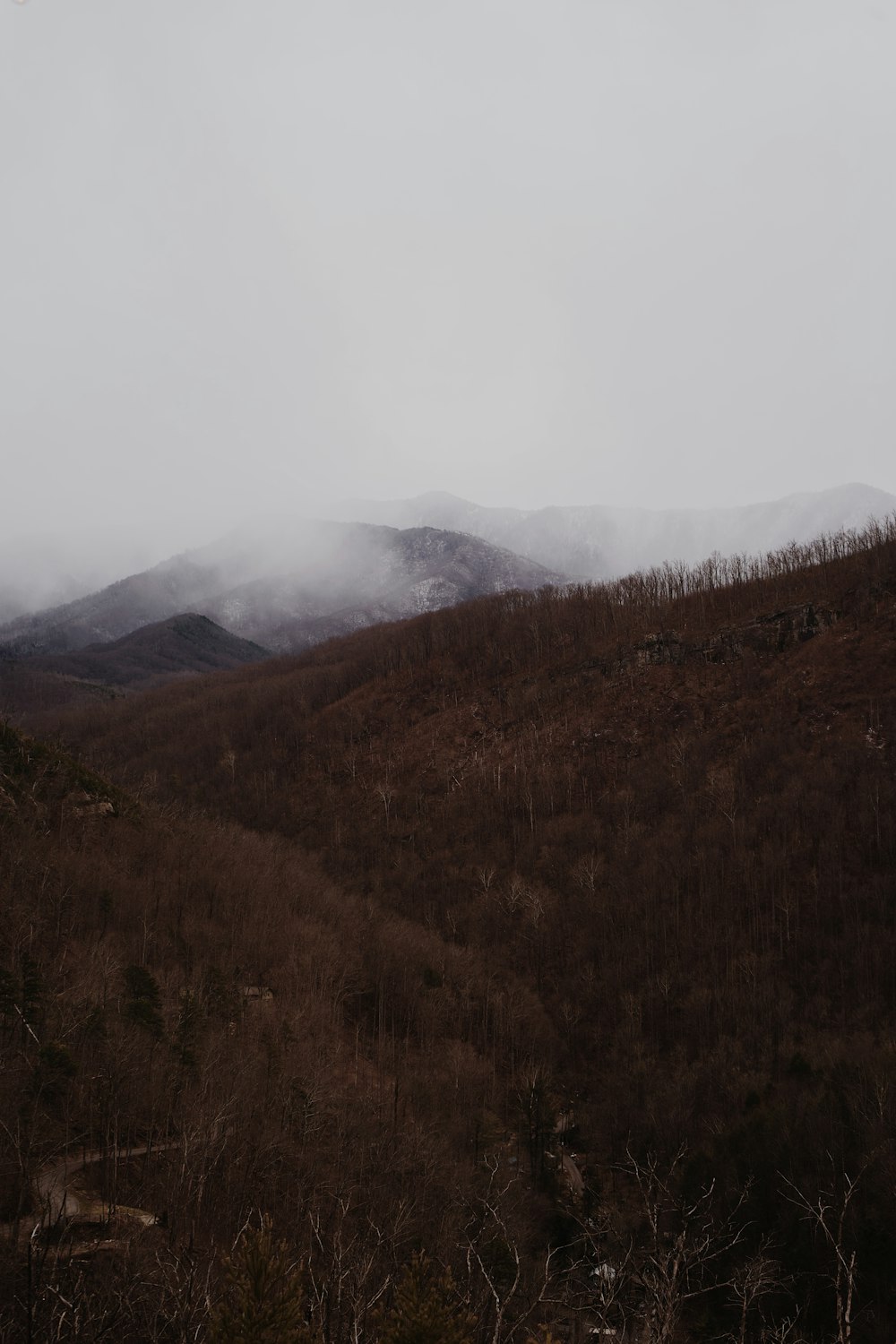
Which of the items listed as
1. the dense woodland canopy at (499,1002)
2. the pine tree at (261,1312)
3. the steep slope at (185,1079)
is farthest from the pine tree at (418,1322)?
the pine tree at (261,1312)

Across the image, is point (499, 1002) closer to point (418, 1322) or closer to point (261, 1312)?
point (418, 1322)

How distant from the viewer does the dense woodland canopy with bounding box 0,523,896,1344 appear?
45.6 feet

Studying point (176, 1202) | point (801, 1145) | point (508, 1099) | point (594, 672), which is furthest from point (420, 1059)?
point (594, 672)

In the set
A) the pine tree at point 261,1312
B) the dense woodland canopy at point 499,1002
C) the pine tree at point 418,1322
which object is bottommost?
the dense woodland canopy at point 499,1002

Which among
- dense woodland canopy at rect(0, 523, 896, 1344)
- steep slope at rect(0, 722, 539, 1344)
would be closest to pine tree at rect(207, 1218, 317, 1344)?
dense woodland canopy at rect(0, 523, 896, 1344)

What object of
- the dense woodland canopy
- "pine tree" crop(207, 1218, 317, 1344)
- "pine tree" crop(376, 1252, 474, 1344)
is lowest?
the dense woodland canopy

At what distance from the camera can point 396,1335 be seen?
6.59 m

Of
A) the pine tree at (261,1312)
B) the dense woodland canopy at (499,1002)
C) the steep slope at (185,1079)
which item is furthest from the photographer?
the dense woodland canopy at (499,1002)

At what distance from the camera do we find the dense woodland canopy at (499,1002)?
1391cm

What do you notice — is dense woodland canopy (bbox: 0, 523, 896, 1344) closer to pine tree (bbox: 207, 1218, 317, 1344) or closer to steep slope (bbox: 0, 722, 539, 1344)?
pine tree (bbox: 207, 1218, 317, 1344)

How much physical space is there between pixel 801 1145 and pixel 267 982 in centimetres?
2752

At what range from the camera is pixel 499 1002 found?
46.3m

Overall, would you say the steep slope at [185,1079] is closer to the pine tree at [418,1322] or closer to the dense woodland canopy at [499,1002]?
the dense woodland canopy at [499,1002]

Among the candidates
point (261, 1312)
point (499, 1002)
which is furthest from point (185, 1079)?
point (499, 1002)
